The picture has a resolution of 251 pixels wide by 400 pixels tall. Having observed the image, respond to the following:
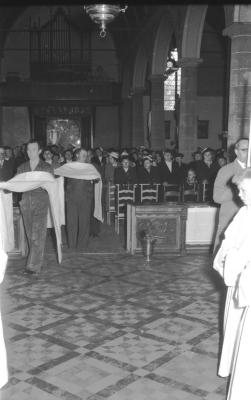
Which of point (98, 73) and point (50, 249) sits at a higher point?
point (98, 73)

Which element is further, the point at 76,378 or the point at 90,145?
the point at 90,145

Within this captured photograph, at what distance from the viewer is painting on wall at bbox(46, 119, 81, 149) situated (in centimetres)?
2416

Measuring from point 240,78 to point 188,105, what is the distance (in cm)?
469

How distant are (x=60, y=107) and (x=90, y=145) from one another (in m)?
2.49

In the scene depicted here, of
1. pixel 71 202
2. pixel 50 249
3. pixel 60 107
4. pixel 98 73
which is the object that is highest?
pixel 98 73

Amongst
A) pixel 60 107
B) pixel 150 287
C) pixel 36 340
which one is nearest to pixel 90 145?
pixel 60 107

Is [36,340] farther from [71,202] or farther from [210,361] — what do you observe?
[71,202]

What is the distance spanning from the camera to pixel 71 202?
27.7ft

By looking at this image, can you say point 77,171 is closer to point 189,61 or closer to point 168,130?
point 189,61

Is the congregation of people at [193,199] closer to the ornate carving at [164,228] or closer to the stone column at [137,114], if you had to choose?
the ornate carving at [164,228]

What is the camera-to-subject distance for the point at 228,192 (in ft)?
17.8

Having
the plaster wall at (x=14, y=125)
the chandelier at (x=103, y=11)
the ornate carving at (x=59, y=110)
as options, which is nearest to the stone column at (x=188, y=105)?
the chandelier at (x=103, y=11)

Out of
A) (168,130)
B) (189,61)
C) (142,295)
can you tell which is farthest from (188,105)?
(168,130)

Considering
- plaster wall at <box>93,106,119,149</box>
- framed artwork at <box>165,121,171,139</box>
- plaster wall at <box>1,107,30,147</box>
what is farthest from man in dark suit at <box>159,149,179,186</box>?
plaster wall at <box>1,107,30,147</box>
